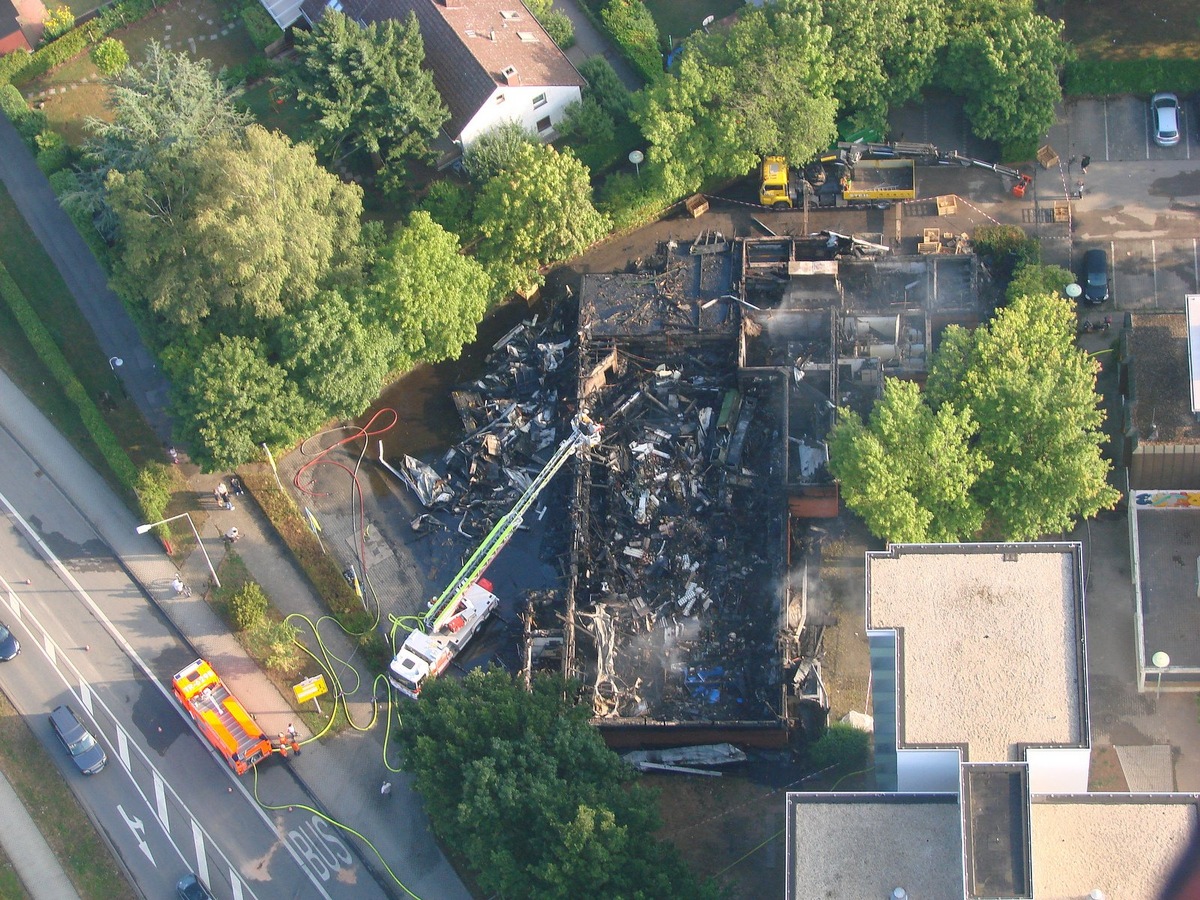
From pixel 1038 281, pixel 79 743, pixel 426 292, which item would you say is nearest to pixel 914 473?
pixel 1038 281

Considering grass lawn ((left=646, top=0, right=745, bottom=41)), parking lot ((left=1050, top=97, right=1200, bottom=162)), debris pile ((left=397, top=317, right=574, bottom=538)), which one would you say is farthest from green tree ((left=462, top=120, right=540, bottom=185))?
parking lot ((left=1050, top=97, right=1200, bottom=162))

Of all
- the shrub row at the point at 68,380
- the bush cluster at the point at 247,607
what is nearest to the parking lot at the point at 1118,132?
the bush cluster at the point at 247,607

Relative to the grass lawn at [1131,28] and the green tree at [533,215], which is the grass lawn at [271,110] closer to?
the green tree at [533,215]

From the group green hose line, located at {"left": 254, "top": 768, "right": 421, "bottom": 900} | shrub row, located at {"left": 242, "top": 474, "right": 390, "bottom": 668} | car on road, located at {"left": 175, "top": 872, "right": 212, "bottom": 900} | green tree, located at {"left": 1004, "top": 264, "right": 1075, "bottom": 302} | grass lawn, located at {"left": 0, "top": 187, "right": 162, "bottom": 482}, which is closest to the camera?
car on road, located at {"left": 175, "top": 872, "right": 212, "bottom": 900}

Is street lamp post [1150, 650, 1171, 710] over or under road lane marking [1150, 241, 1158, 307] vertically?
under

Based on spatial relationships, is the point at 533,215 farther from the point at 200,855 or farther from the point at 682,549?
the point at 200,855

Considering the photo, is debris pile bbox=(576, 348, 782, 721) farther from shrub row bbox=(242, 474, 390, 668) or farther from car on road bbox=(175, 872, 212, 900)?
car on road bbox=(175, 872, 212, 900)
